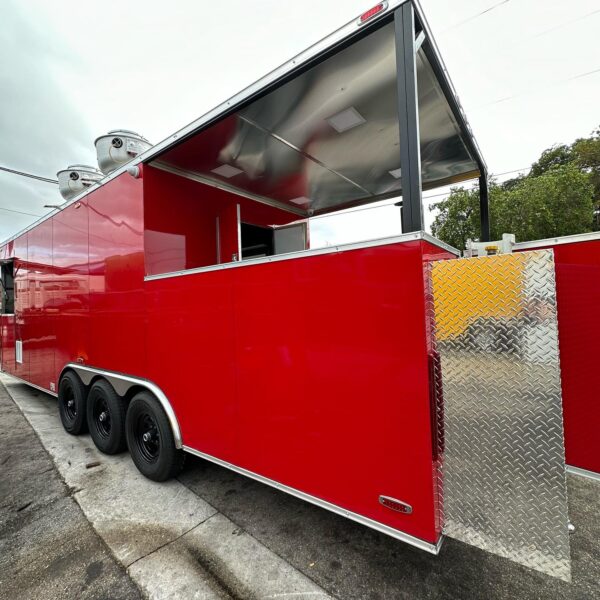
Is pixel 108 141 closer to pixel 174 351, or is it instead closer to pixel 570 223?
pixel 174 351

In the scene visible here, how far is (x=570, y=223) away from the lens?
1273 cm

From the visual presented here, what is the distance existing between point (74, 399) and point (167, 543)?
2765 millimetres

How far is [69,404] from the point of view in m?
4.25

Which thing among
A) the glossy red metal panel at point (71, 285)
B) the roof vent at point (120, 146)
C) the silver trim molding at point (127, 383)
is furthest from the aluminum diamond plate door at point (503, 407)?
the glossy red metal panel at point (71, 285)

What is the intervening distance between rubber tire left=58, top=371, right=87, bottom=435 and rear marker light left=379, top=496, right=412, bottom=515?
384 cm

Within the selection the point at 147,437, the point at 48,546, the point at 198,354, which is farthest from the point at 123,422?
the point at 198,354

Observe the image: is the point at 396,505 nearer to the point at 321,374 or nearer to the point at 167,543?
the point at 321,374

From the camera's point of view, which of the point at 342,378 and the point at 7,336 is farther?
the point at 7,336

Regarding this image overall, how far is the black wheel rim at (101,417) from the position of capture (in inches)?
144

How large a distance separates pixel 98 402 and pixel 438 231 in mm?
16283

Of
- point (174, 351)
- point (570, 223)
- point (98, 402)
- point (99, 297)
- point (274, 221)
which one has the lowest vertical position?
point (98, 402)

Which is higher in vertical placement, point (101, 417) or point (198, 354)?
point (198, 354)

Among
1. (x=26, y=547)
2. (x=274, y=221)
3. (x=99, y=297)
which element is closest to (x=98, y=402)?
(x=99, y=297)

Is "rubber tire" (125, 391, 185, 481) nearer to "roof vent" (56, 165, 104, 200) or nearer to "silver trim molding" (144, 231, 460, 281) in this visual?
"silver trim molding" (144, 231, 460, 281)
